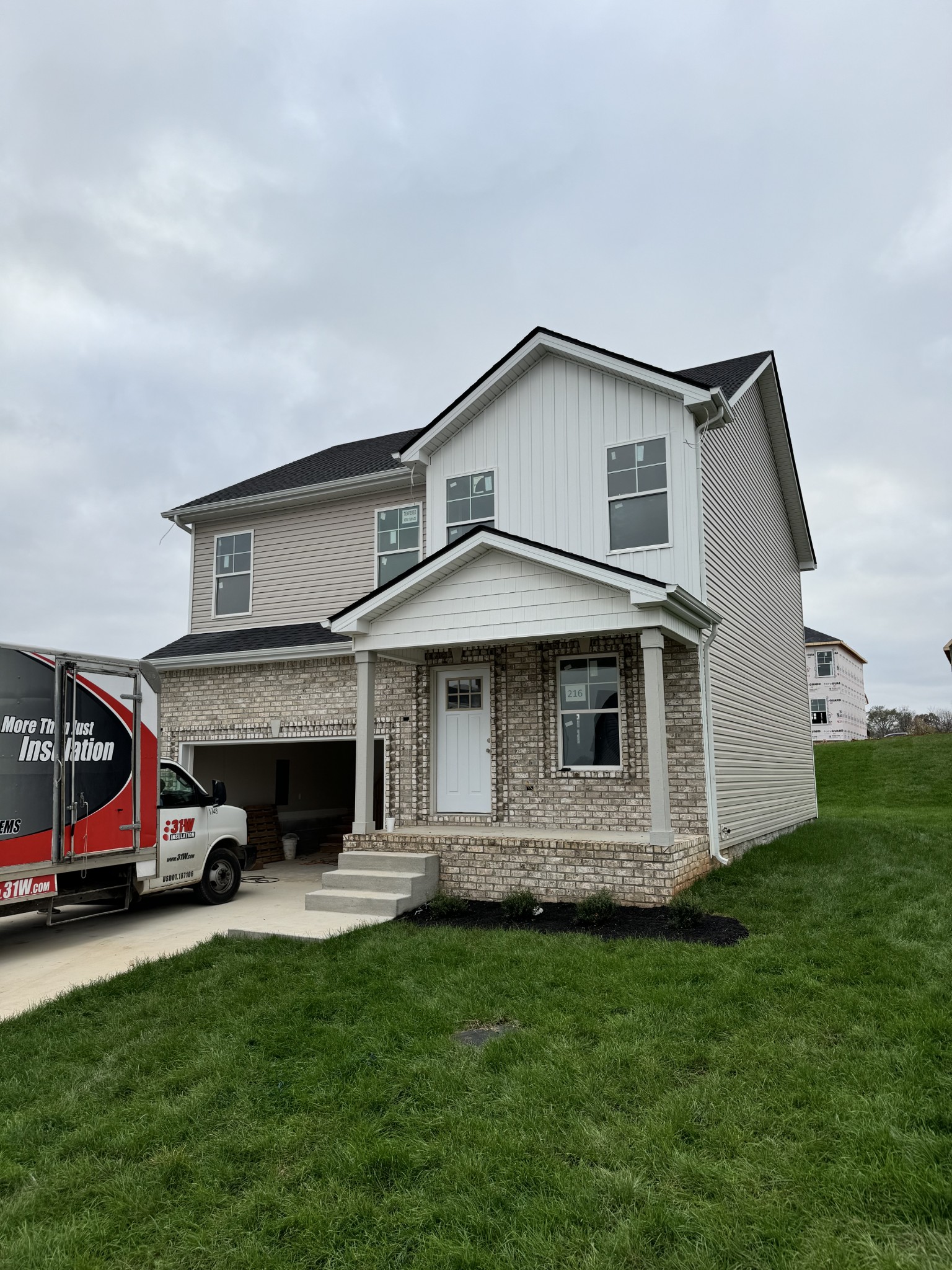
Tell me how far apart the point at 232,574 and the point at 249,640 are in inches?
77.3

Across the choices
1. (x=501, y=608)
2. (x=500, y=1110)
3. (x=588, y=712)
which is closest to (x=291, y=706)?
(x=501, y=608)

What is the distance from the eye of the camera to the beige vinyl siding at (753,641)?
460 inches

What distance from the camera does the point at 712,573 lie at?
11.4 metres

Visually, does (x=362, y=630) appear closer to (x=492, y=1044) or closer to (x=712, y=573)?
(x=712, y=573)

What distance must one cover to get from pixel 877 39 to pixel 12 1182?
577 inches

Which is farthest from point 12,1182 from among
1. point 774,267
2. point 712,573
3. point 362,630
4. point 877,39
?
point 774,267

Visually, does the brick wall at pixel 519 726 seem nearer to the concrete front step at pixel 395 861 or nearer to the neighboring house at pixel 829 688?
the concrete front step at pixel 395 861

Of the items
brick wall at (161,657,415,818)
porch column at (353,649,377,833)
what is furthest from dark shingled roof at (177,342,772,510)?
porch column at (353,649,377,833)

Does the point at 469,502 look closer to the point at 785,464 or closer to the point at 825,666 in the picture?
the point at 785,464

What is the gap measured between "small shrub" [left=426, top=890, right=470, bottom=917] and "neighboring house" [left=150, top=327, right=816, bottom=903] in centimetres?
69

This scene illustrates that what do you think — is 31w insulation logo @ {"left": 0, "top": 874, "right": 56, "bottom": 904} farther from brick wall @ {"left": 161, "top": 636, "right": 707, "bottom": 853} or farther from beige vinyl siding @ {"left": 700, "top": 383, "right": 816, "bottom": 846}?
beige vinyl siding @ {"left": 700, "top": 383, "right": 816, "bottom": 846}

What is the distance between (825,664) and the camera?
143 ft

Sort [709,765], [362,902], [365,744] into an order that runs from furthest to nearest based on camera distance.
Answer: [365,744] < [709,765] < [362,902]

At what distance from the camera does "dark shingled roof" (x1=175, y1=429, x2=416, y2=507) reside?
1493cm
